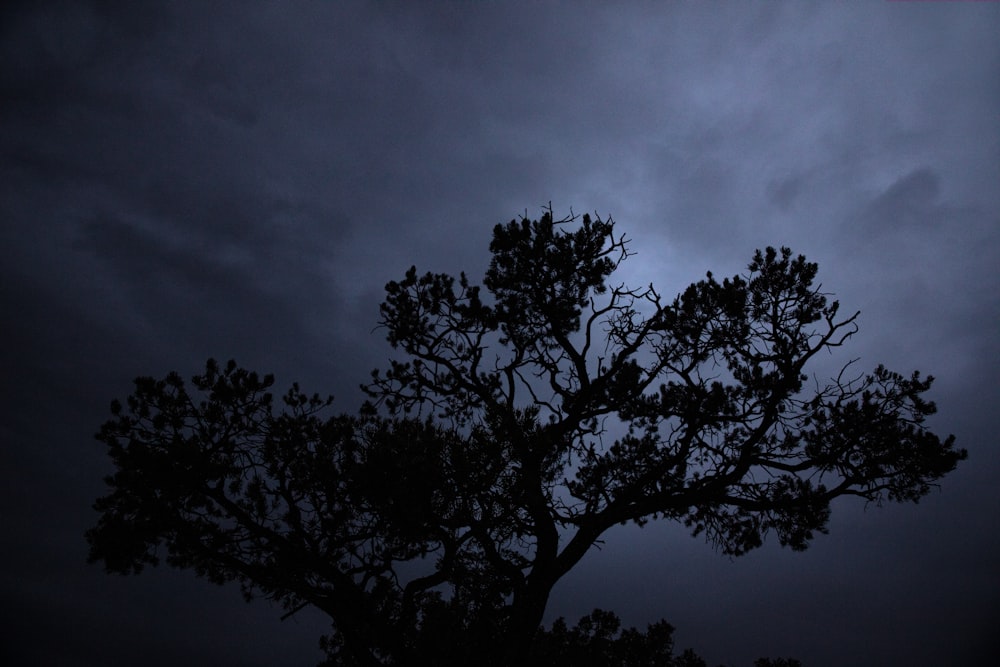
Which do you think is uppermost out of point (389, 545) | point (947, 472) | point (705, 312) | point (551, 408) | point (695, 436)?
point (705, 312)

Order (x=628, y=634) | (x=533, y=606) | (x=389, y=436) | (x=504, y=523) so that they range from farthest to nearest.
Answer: (x=628, y=634)
(x=533, y=606)
(x=504, y=523)
(x=389, y=436)

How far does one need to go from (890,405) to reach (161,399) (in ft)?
25.5

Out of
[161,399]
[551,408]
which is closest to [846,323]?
[551,408]

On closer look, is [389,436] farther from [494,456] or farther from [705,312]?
[705,312]

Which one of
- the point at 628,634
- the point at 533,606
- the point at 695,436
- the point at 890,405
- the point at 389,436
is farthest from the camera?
the point at 628,634

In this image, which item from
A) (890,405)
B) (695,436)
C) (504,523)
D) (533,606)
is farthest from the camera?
(695,436)

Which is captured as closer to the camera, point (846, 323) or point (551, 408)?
point (846, 323)

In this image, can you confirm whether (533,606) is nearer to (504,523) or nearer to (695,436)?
(504,523)

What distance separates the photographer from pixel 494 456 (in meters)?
4.43

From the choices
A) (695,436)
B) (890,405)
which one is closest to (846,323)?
(890,405)

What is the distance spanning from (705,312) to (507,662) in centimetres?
437

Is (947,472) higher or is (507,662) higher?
(947,472)

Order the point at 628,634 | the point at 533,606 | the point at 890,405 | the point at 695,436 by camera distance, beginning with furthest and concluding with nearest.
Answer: the point at 628,634, the point at 695,436, the point at 890,405, the point at 533,606

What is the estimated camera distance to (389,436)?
14.4ft
